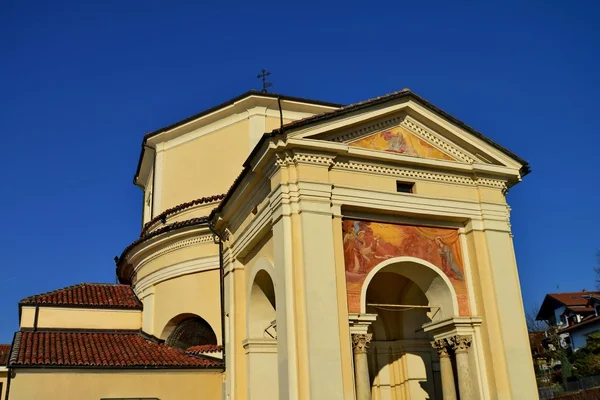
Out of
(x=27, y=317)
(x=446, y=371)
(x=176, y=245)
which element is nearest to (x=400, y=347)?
(x=446, y=371)

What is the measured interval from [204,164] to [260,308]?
7.18m

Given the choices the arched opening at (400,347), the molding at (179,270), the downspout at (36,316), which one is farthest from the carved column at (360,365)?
the downspout at (36,316)

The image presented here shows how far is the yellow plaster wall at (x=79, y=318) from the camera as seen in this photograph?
17547 mm

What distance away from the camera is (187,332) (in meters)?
19.1

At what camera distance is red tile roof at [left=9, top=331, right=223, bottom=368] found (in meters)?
15.0

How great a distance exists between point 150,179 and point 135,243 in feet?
12.6

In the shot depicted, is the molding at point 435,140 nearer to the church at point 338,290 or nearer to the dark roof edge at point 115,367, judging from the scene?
the church at point 338,290

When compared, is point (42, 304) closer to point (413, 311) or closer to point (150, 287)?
point (150, 287)

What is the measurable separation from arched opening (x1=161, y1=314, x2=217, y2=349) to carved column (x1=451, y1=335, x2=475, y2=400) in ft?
26.3

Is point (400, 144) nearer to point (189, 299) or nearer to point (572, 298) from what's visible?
point (189, 299)

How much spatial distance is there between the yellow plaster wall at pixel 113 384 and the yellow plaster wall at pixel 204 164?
240 inches

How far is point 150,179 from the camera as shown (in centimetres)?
2328

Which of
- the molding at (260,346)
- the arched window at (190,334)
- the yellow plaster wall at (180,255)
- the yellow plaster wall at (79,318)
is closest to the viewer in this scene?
the molding at (260,346)

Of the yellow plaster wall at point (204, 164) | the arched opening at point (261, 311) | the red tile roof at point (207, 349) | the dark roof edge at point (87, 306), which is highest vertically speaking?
the yellow plaster wall at point (204, 164)
